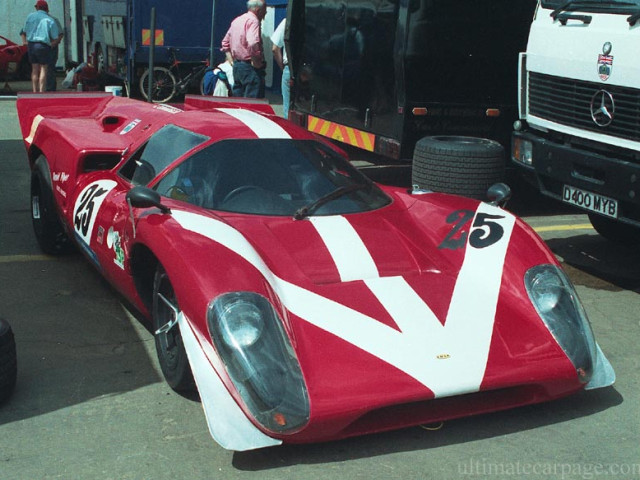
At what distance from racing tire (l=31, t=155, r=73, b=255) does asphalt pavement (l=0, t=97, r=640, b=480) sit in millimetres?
970

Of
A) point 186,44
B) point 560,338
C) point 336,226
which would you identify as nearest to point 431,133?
point 336,226

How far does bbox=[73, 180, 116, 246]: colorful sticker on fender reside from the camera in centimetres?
519

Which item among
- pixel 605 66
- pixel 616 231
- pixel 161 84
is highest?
pixel 605 66

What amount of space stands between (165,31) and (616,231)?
10388 mm

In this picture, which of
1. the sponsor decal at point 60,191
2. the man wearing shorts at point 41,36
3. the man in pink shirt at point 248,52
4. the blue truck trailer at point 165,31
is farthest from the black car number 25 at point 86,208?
the blue truck trailer at point 165,31

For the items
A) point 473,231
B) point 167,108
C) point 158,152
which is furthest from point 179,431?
point 167,108

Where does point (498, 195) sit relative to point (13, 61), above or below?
above

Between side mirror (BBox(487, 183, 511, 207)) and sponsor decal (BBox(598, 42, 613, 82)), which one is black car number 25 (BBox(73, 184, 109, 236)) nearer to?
side mirror (BBox(487, 183, 511, 207))

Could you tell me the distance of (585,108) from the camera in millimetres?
6152

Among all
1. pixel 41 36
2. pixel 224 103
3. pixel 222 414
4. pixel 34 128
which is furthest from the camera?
pixel 41 36

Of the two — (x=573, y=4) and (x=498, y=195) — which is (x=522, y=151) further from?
(x=498, y=195)

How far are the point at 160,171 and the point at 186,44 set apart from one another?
1125 cm

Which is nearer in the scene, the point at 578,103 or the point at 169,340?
the point at 169,340

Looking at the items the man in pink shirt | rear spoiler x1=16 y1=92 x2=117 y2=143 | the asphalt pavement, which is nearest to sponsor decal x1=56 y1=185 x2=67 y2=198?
the asphalt pavement
